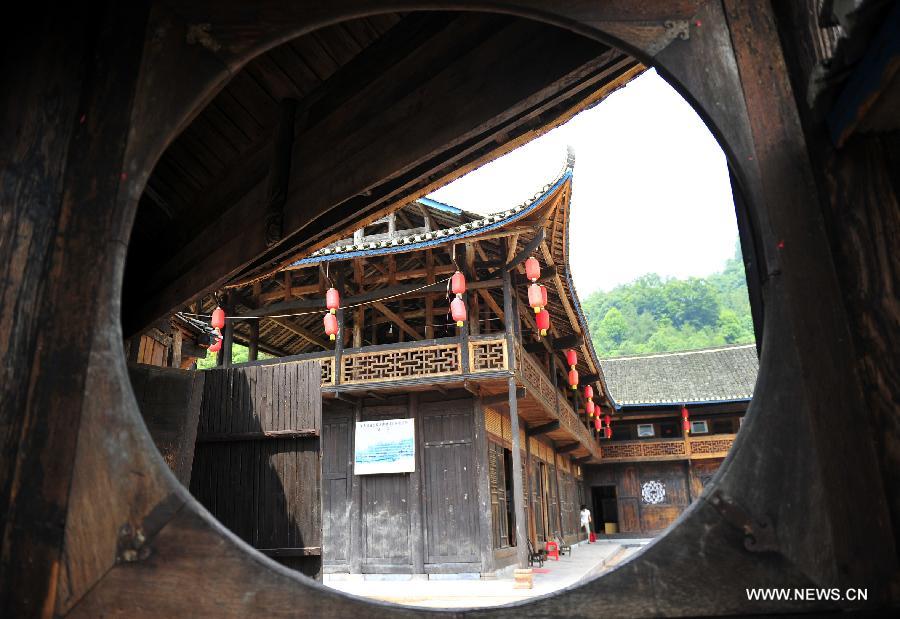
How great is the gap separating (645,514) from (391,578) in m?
15.9

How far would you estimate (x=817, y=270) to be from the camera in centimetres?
145

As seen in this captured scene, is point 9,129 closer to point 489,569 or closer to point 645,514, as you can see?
point 489,569

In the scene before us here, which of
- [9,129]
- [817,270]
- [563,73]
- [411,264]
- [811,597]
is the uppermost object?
[411,264]

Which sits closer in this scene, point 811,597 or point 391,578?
point 811,597

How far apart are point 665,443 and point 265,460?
21070 mm

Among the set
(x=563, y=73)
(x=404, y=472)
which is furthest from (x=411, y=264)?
(x=563, y=73)

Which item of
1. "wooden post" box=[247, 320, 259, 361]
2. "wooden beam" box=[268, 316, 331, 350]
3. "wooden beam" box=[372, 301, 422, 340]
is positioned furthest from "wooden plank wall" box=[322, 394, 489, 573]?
"wooden beam" box=[268, 316, 331, 350]

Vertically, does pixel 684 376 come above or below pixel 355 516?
above

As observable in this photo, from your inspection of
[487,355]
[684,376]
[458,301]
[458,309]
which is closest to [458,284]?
[458,301]

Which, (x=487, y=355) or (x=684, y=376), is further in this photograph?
(x=684, y=376)

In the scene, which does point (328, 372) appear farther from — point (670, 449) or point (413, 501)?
Result: point (670, 449)

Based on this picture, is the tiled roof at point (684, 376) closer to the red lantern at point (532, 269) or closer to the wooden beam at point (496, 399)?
the wooden beam at point (496, 399)

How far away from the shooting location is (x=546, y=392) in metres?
14.0

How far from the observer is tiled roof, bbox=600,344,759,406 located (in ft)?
81.9
